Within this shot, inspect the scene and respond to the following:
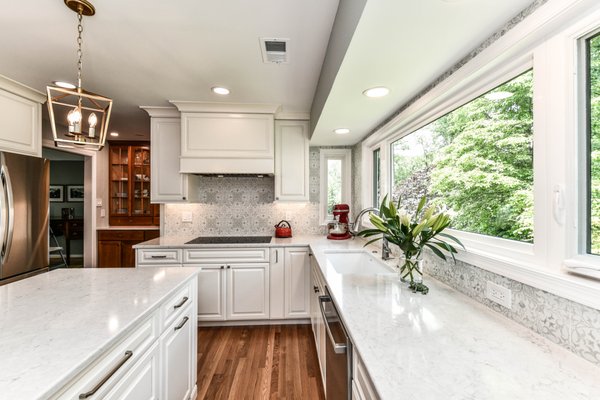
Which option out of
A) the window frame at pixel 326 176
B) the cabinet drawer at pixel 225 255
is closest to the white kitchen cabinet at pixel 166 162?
the cabinet drawer at pixel 225 255

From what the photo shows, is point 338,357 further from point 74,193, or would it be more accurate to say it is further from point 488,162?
point 74,193

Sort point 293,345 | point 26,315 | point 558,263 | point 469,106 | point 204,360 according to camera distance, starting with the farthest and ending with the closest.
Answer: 1. point 293,345
2. point 204,360
3. point 469,106
4. point 26,315
5. point 558,263

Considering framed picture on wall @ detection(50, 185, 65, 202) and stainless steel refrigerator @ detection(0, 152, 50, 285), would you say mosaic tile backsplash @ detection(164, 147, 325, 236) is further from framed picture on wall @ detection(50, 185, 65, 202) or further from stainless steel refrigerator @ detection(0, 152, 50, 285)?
framed picture on wall @ detection(50, 185, 65, 202)

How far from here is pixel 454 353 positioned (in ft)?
2.55

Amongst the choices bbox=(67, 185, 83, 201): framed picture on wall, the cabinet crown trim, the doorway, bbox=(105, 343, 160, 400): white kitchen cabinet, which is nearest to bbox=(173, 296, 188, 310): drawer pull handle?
bbox=(105, 343, 160, 400): white kitchen cabinet

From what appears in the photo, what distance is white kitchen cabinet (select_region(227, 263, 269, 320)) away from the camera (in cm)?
271

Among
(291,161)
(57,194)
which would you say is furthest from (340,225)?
(57,194)

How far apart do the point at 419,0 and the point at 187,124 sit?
2520mm

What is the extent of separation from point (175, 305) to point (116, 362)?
490 millimetres

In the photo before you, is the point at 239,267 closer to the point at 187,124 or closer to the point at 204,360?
the point at 204,360

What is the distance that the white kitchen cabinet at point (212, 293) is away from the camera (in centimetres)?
269

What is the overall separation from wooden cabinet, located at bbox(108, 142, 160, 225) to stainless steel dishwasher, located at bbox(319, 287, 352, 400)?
420cm

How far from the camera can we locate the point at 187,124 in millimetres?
2801

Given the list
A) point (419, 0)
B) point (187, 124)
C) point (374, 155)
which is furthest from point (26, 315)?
point (374, 155)
